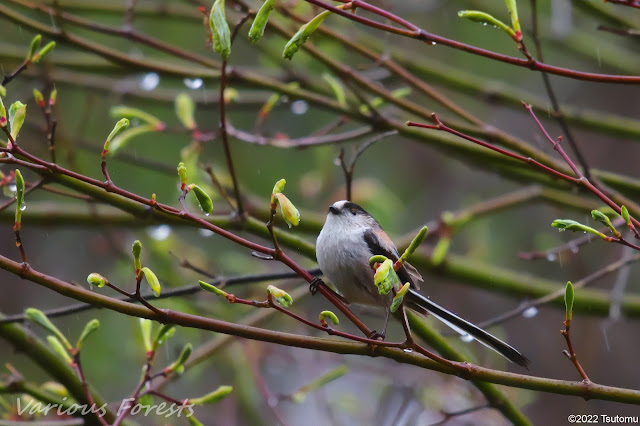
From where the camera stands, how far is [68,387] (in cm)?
242

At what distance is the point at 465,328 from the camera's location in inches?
89.4

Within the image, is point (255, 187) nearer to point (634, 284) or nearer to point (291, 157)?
point (291, 157)

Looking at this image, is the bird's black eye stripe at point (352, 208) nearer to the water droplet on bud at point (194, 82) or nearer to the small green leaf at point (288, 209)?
the water droplet on bud at point (194, 82)

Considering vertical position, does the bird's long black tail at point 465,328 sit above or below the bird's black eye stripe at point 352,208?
below

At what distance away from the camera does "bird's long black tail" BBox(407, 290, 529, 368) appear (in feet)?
6.76

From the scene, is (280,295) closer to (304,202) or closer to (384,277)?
(384,277)

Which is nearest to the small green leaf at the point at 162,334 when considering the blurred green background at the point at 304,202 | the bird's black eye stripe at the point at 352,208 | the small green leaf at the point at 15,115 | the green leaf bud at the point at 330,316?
the green leaf bud at the point at 330,316

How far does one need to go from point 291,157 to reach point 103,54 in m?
4.25

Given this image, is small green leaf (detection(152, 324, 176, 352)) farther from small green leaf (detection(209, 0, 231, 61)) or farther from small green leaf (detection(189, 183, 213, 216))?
small green leaf (detection(209, 0, 231, 61))

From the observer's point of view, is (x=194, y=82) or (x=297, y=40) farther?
(x=194, y=82)

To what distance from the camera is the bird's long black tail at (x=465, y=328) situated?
6.76 ft

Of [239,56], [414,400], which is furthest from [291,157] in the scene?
[414,400]

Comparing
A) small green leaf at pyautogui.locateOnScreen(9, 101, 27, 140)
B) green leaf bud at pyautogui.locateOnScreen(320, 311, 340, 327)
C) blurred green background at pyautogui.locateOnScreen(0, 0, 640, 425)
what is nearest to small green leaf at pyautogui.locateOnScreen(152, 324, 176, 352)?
green leaf bud at pyautogui.locateOnScreen(320, 311, 340, 327)

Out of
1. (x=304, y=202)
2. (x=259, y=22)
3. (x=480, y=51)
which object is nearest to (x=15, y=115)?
(x=259, y=22)
